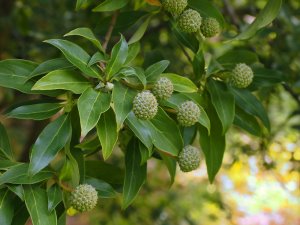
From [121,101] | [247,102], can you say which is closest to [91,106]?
[121,101]

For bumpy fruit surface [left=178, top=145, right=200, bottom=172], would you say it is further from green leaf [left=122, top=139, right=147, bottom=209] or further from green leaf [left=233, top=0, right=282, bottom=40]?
green leaf [left=233, top=0, right=282, bottom=40]

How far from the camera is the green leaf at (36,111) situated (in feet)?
4.10

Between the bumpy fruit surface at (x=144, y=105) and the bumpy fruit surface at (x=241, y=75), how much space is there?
1.11 ft

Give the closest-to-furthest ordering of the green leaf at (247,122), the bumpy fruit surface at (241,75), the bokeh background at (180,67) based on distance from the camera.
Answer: the bumpy fruit surface at (241,75)
the green leaf at (247,122)
the bokeh background at (180,67)

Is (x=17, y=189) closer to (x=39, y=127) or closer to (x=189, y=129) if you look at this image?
(x=189, y=129)

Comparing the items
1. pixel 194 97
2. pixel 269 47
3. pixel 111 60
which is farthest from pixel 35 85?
pixel 269 47

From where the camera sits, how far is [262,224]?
4656mm

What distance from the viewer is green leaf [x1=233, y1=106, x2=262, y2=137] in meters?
1.54

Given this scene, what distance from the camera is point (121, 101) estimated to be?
3.84 ft

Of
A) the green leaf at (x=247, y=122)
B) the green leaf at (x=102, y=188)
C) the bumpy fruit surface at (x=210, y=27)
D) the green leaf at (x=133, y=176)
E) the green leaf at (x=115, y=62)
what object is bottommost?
the green leaf at (x=102, y=188)

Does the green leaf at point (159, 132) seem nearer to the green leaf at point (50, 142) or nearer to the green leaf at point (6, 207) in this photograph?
the green leaf at point (50, 142)

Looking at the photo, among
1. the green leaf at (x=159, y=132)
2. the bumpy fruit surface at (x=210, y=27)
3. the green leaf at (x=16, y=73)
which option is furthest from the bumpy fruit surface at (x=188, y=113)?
the green leaf at (x=16, y=73)

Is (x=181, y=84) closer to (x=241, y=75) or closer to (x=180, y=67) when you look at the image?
(x=241, y=75)

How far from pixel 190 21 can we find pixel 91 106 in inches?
14.0
